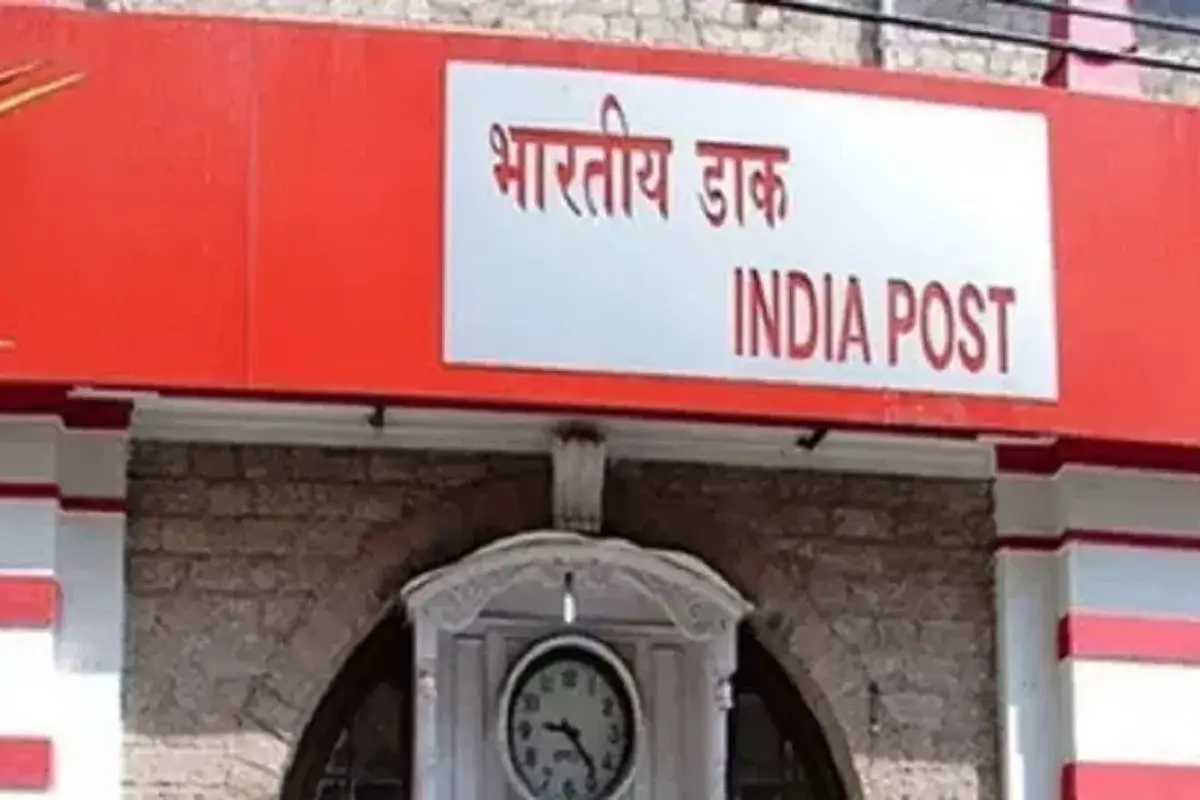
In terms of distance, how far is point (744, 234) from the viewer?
10.1 meters

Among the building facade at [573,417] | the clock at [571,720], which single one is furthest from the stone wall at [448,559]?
the clock at [571,720]

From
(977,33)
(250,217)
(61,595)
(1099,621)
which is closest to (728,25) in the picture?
(977,33)

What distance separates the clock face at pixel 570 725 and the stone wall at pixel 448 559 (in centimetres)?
48

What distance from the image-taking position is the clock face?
1039 centimetres

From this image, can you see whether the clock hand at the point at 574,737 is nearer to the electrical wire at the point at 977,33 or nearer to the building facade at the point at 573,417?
the building facade at the point at 573,417

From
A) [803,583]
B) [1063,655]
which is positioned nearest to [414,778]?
[803,583]

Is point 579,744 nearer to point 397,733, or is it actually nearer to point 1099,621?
point 397,733

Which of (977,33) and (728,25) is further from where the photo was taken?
(728,25)

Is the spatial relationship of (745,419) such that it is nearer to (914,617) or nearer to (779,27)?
(914,617)

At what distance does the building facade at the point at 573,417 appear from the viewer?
31.8 feet

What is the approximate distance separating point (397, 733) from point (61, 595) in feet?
4.20

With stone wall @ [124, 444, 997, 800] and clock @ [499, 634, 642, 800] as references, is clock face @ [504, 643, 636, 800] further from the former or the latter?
stone wall @ [124, 444, 997, 800]

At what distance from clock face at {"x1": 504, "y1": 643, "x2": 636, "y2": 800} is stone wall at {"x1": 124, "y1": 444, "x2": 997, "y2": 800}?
48 cm

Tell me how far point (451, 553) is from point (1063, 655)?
2.16 m
